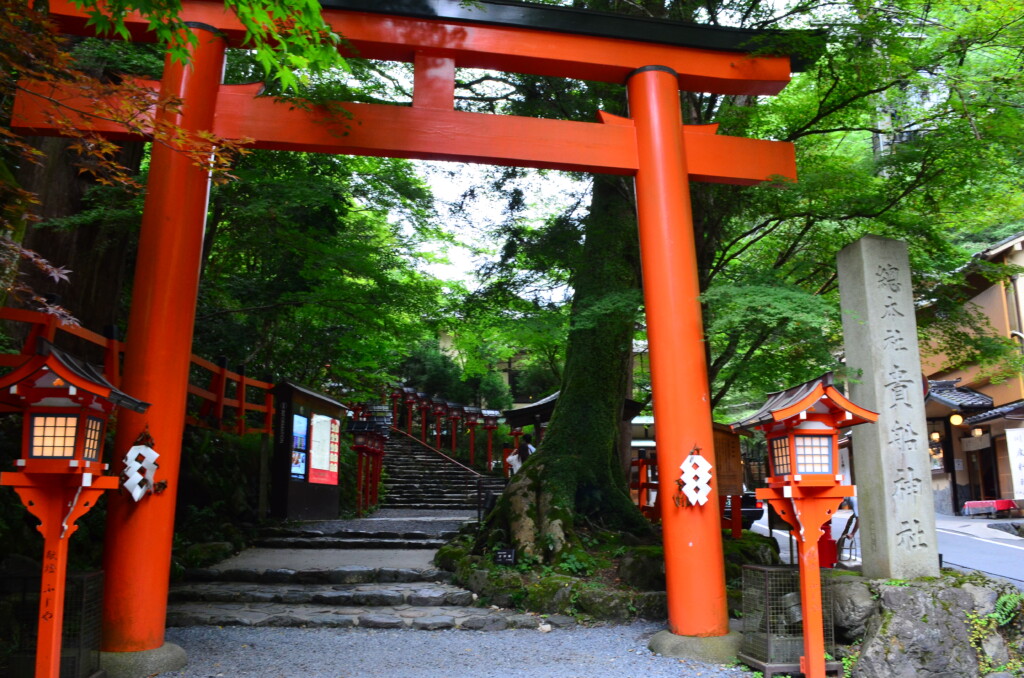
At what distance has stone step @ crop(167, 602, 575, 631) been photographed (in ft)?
24.9

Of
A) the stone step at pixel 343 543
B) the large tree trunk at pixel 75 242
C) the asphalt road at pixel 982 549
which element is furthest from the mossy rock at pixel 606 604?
the large tree trunk at pixel 75 242

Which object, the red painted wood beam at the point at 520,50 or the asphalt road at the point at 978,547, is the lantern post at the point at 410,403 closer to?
the asphalt road at the point at 978,547

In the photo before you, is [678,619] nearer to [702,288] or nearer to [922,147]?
[702,288]

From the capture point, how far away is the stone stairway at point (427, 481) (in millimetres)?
18562

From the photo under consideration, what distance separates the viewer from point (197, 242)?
22.7 ft

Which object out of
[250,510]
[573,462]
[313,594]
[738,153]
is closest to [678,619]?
[573,462]

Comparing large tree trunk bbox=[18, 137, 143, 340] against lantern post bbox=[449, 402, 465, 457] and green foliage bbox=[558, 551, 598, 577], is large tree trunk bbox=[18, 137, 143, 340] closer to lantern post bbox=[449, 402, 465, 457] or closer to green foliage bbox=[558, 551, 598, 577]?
green foliage bbox=[558, 551, 598, 577]

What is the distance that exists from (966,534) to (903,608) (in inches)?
477

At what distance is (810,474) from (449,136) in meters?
4.62

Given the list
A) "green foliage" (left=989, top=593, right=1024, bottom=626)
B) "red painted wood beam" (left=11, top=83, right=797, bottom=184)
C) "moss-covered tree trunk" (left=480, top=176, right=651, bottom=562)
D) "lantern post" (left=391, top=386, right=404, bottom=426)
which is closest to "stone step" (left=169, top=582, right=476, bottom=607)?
"moss-covered tree trunk" (left=480, top=176, right=651, bottom=562)

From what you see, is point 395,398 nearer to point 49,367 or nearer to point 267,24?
point 267,24

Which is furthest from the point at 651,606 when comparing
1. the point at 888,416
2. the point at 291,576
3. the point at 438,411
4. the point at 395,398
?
the point at 395,398

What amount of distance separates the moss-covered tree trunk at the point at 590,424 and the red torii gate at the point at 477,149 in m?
1.62

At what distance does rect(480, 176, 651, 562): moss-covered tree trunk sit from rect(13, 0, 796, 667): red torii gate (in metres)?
1.62
